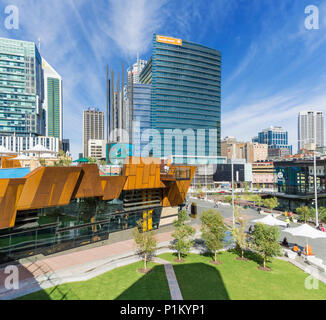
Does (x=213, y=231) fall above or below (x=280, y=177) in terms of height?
below

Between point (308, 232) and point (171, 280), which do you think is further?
point (308, 232)

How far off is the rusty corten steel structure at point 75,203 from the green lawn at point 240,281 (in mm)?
7841

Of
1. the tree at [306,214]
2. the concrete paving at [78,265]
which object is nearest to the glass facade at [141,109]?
the tree at [306,214]

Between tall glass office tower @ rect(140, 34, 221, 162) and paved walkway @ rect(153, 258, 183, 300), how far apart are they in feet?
295

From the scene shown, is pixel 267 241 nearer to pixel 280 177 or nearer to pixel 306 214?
pixel 306 214

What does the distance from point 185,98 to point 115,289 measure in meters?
109

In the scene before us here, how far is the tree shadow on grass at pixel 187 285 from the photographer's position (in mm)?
12734

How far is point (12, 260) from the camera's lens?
16.9 metres

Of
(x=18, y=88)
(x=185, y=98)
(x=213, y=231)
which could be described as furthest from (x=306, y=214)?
(x=18, y=88)

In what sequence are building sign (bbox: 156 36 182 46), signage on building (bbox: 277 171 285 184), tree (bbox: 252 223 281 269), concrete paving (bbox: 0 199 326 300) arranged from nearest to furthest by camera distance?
concrete paving (bbox: 0 199 326 300) < tree (bbox: 252 223 281 269) < signage on building (bbox: 277 171 285 184) < building sign (bbox: 156 36 182 46)

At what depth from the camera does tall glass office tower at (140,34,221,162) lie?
109188 millimetres

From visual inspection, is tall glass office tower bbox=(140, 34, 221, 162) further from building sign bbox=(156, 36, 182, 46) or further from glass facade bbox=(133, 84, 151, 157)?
glass facade bbox=(133, 84, 151, 157)

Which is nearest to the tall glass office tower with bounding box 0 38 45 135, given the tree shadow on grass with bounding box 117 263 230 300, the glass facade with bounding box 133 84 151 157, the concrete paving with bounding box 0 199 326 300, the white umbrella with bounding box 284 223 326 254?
the glass facade with bounding box 133 84 151 157

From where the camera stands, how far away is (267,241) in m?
17.1
